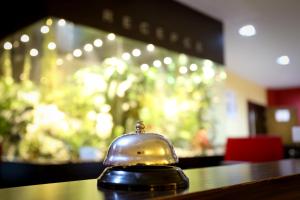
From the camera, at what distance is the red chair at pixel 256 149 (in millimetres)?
2699

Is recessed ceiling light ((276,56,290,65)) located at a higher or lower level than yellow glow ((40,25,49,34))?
higher

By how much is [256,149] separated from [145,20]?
5.14ft

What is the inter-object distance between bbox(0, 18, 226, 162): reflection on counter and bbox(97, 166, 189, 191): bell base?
1.95m

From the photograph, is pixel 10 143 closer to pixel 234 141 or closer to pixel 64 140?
pixel 64 140

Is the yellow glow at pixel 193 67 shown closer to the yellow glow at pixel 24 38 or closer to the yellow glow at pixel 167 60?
the yellow glow at pixel 167 60

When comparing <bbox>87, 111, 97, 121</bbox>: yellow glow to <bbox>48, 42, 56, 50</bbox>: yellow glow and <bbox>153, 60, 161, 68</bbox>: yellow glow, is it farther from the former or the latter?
<bbox>153, 60, 161, 68</bbox>: yellow glow

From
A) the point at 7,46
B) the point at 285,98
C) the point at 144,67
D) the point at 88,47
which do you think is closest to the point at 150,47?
the point at 144,67

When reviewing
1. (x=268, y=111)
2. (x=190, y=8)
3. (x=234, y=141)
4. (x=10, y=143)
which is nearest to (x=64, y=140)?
(x=10, y=143)

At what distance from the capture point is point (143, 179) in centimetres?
85

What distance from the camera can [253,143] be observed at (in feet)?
9.09

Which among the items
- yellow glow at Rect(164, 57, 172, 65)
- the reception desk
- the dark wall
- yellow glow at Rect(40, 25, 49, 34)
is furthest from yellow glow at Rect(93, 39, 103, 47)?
the dark wall

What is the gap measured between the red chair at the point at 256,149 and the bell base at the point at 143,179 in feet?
6.38

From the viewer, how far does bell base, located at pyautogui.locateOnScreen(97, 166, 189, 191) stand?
833 millimetres

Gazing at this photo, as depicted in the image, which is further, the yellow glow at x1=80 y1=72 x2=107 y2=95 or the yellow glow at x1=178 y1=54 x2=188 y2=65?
the yellow glow at x1=178 y1=54 x2=188 y2=65
